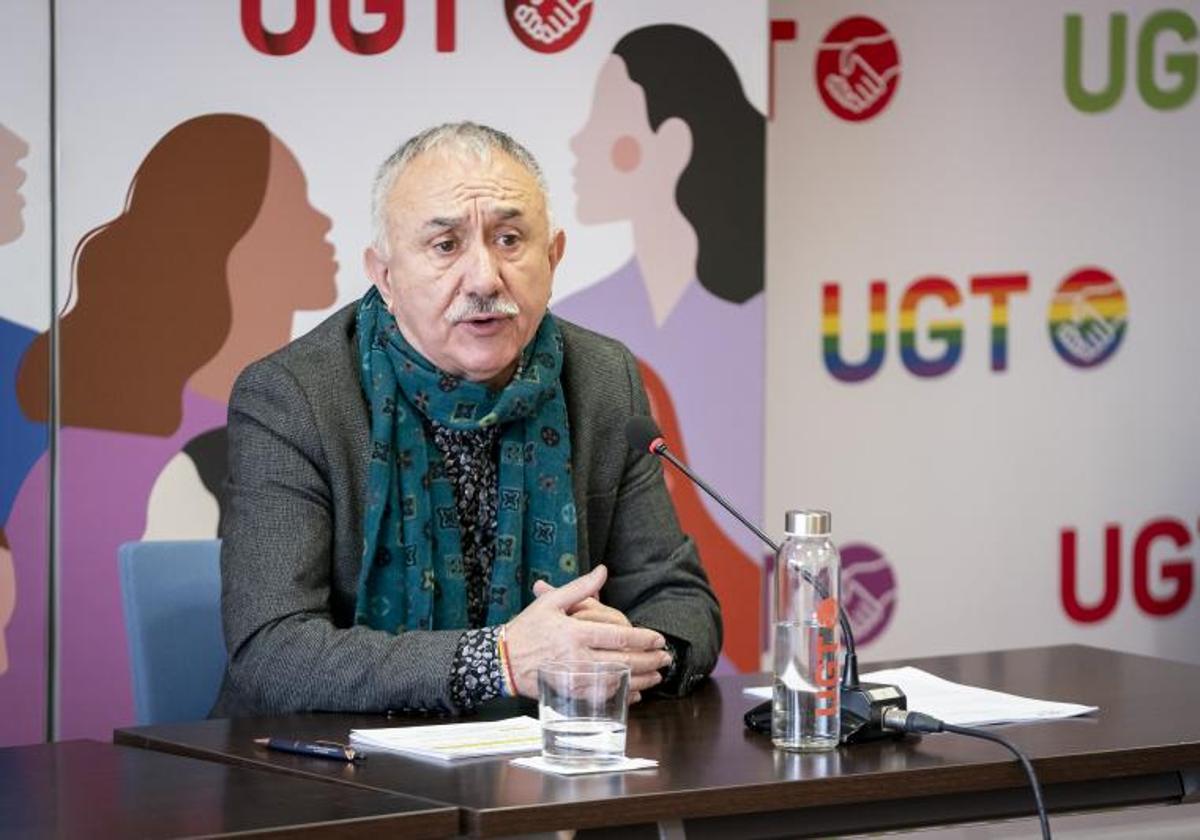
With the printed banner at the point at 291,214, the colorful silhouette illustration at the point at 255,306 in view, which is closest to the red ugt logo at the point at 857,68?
the printed banner at the point at 291,214

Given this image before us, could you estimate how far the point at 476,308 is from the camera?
8.39ft

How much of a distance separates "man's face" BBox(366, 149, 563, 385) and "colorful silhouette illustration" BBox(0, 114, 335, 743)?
104 centimetres

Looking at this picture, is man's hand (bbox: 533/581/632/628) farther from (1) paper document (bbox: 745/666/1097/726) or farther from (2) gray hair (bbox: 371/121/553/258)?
(2) gray hair (bbox: 371/121/553/258)

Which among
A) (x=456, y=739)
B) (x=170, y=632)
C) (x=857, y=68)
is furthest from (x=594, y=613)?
(x=857, y=68)

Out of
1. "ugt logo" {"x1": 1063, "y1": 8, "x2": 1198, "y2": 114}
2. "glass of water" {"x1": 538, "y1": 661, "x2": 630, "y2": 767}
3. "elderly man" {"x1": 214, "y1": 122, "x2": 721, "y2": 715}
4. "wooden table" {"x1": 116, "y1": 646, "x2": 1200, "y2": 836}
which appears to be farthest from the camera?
"ugt logo" {"x1": 1063, "y1": 8, "x2": 1198, "y2": 114}

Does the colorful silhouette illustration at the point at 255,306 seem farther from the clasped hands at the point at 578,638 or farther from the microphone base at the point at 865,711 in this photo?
the microphone base at the point at 865,711

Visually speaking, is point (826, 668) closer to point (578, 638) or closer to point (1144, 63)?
point (578, 638)

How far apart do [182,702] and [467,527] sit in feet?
1.42

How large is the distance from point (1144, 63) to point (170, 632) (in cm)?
332

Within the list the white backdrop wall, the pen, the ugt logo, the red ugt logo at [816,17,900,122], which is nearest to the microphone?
the pen

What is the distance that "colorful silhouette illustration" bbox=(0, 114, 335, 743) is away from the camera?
347cm

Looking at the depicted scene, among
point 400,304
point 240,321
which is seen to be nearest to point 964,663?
point 400,304

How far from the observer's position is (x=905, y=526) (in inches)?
190

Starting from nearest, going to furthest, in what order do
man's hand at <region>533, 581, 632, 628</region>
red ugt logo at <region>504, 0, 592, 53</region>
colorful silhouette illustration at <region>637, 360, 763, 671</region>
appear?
man's hand at <region>533, 581, 632, 628</region>
red ugt logo at <region>504, 0, 592, 53</region>
colorful silhouette illustration at <region>637, 360, 763, 671</region>
